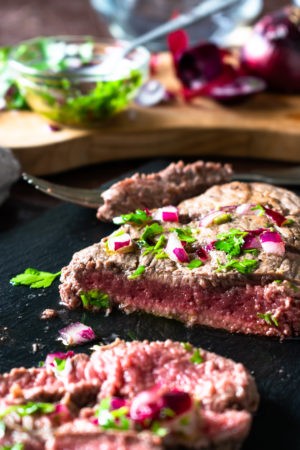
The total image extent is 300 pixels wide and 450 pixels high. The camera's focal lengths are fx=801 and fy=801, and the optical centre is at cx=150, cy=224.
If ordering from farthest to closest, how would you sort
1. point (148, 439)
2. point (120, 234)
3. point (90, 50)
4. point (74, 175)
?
point (90, 50), point (74, 175), point (120, 234), point (148, 439)

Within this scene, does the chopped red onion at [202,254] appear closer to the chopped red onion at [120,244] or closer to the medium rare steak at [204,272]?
the medium rare steak at [204,272]

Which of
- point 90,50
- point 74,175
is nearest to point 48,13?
point 90,50

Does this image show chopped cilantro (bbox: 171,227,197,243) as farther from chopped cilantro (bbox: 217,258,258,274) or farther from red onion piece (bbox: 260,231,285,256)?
red onion piece (bbox: 260,231,285,256)

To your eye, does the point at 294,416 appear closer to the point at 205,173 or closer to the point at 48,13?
the point at 205,173

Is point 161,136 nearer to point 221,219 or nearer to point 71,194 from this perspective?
point 71,194

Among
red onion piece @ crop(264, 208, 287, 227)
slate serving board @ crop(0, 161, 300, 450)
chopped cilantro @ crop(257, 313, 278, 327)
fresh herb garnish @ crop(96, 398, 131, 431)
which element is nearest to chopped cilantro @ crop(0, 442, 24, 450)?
fresh herb garnish @ crop(96, 398, 131, 431)

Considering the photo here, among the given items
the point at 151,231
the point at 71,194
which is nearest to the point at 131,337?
the point at 151,231

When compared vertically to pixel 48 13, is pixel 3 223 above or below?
below
